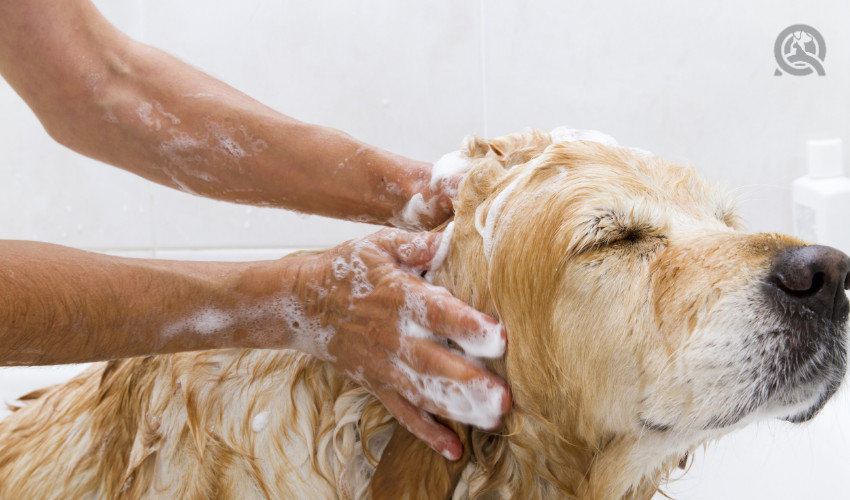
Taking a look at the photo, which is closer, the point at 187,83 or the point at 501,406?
the point at 501,406

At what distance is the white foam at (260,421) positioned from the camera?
1.17 metres

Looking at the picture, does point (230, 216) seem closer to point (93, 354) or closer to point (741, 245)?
point (93, 354)

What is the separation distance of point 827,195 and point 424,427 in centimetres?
152

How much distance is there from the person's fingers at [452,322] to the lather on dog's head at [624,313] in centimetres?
2

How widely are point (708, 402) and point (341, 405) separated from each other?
0.48m

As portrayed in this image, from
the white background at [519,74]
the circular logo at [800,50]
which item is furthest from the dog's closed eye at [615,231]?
the circular logo at [800,50]

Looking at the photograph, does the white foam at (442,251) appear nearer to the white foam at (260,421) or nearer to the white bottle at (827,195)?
the white foam at (260,421)

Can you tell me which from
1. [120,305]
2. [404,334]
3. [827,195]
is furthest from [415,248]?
[827,195]

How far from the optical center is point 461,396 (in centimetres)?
106

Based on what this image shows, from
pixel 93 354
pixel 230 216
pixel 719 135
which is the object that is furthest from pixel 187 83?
pixel 719 135

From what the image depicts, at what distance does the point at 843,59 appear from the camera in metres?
2.22

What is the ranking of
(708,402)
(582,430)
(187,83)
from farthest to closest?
1. (187,83)
2. (582,430)
3. (708,402)

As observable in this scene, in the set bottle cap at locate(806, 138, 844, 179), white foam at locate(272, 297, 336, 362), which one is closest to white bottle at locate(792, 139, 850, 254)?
bottle cap at locate(806, 138, 844, 179)

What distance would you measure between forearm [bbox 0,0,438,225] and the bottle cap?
130cm
